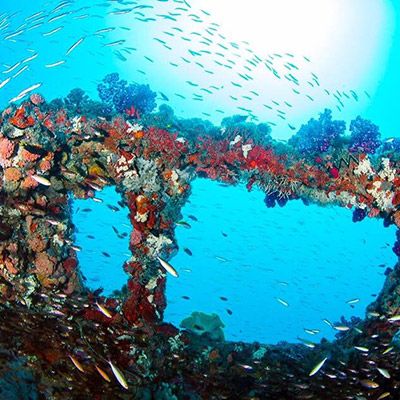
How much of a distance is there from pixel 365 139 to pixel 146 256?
6.47 metres

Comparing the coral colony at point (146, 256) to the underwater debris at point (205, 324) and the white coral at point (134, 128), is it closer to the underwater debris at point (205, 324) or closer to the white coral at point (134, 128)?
the white coral at point (134, 128)

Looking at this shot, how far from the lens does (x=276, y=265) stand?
4995 inches

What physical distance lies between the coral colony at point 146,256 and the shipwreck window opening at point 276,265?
2763 inches

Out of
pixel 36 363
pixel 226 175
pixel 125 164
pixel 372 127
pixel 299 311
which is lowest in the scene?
pixel 36 363

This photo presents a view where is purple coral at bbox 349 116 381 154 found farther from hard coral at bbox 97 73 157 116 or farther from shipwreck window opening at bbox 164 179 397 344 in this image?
shipwreck window opening at bbox 164 179 397 344

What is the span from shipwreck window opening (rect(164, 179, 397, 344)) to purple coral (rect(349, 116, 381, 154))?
69.8 meters

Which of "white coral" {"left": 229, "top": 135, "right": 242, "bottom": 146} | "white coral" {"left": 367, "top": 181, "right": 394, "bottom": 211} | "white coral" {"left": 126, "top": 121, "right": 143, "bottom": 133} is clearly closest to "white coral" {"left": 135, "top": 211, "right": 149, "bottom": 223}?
"white coral" {"left": 126, "top": 121, "right": 143, "bottom": 133}

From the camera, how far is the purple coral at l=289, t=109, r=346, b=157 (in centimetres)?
931

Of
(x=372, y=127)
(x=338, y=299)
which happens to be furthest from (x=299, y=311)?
(x=372, y=127)

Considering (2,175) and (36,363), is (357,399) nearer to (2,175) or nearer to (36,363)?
(36,363)

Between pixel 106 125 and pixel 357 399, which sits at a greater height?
pixel 106 125

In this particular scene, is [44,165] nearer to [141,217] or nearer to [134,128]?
[134,128]

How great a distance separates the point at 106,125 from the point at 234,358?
586 centimetres

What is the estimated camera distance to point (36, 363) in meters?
6.18
